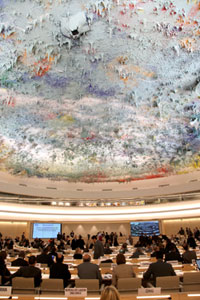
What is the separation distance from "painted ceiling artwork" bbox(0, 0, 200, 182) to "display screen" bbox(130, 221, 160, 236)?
894 centimetres

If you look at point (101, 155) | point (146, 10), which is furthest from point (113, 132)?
point (146, 10)

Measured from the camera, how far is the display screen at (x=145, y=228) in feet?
69.6

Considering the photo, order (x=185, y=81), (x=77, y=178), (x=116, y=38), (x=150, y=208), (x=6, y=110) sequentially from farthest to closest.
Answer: (x=150, y=208) < (x=77, y=178) < (x=6, y=110) < (x=185, y=81) < (x=116, y=38)

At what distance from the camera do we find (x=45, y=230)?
2152 cm

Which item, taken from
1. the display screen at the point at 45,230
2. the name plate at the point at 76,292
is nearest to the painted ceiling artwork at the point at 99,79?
the name plate at the point at 76,292

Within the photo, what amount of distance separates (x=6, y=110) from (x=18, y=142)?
120 inches

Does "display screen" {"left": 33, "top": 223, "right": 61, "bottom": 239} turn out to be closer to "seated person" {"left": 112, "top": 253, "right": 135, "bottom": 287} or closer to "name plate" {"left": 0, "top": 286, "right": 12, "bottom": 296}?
"seated person" {"left": 112, "top": 253, "right": 135, "bottom": 287}

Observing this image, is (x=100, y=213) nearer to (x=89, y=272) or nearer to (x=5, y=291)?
(x=89, y=272)

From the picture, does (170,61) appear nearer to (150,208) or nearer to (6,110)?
(6,110)

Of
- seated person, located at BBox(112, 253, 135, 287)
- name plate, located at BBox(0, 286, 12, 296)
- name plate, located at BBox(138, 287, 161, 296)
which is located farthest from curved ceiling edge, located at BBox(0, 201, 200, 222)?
name plate, located at BBox(138, 287, 161, 296)

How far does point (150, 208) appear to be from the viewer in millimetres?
20750

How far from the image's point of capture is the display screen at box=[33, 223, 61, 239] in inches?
834

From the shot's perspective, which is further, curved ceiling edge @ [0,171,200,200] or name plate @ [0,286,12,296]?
curved ceiling edge @ [0,171,200,200]

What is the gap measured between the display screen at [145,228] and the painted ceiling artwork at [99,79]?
8.94 metres
